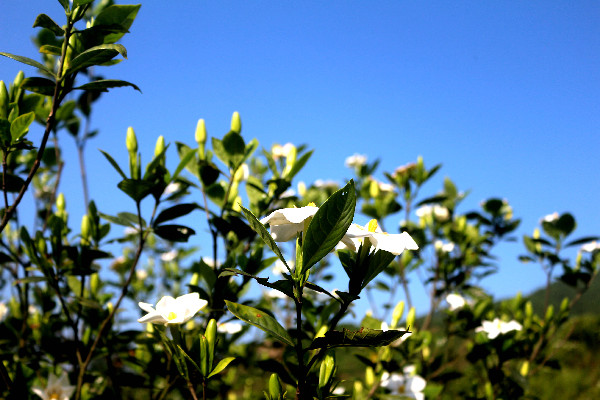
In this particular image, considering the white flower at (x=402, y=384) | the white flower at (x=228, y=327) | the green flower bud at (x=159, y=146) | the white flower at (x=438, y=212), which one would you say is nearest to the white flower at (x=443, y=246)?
the white flower at (x=438, y=212)

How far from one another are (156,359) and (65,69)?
0.94m

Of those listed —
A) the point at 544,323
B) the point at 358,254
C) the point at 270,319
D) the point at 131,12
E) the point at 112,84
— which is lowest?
the point at 544,323

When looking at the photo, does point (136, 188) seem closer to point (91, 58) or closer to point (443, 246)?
point (91, 58)

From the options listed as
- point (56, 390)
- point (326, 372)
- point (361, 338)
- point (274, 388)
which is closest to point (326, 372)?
point (326, 372)

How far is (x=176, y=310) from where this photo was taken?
1.09 meters

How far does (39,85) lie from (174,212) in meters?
0.54

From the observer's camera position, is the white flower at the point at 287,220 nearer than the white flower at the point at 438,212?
Yes

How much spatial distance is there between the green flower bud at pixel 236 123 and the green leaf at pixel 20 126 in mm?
593

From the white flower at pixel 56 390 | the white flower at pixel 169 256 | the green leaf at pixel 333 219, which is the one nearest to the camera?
the green leaf at pixel 333 219

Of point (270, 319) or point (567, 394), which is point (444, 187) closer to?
point (270, 319)

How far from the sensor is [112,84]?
117cm

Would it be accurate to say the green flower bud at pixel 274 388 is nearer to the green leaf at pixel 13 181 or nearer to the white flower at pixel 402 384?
the white flower at pixel 402 384

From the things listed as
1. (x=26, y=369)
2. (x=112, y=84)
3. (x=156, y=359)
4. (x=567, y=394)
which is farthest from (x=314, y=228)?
(x=567, y=394)

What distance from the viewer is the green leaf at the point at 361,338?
804mm
